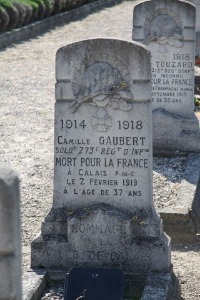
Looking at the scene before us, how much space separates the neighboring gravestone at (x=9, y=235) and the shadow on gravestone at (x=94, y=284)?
2334 mm

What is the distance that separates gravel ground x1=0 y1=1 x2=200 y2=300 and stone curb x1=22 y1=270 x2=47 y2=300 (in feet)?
0.34

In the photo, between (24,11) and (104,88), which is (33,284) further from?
(24,11)

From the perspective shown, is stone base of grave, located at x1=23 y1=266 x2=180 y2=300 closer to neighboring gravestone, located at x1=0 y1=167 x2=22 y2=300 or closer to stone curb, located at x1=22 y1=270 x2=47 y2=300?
stone curb, located at x1=22 y1=270 x2=47 y2=300

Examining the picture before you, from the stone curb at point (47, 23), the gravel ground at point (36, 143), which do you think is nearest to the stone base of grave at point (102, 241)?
the gravel ground at point (36, 143)

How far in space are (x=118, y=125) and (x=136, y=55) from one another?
503mm

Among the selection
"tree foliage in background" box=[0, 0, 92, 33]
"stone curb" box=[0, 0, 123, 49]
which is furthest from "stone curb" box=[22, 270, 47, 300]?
"tree foliage in background" box=[0, 0, 92, 33]

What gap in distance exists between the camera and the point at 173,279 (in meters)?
7.25

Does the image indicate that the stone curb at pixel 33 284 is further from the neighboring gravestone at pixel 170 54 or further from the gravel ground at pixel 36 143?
the neighboring gravestone at pixel 170 54

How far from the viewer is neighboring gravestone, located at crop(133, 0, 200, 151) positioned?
1066cm

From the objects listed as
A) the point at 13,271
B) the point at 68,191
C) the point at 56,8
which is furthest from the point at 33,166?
the point at 56,8

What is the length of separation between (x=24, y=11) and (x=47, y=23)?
4.28 feet

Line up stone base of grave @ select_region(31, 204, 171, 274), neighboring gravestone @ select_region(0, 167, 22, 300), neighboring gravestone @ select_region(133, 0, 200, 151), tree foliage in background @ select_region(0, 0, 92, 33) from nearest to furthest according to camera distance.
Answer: neighboring gravestone @ select_region(0, 167, 22, 300)
stone base of grave @ select_region(31, 204, 171, 274)
neighboring gravestone @ select_region(133, 0, 200, 151)
tree foliage in background @ select_region(0, 0, 92, 33)

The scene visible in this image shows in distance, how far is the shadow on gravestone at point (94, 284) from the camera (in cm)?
687

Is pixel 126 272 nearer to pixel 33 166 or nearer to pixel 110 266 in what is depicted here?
pixel 110 266
